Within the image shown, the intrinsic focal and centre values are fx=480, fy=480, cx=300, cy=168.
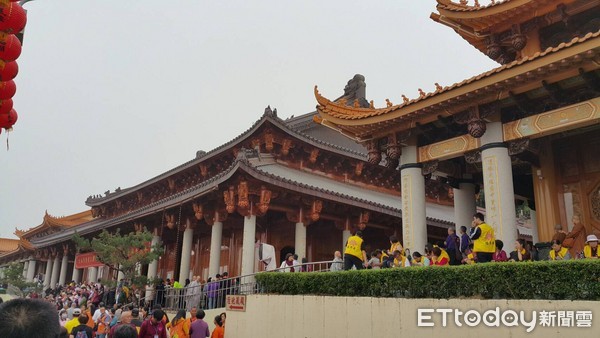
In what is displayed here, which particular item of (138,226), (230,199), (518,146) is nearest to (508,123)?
(518,146)

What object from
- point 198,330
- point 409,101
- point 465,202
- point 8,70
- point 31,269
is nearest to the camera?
point 8,70

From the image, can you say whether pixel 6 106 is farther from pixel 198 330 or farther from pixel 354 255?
pixel 354 255

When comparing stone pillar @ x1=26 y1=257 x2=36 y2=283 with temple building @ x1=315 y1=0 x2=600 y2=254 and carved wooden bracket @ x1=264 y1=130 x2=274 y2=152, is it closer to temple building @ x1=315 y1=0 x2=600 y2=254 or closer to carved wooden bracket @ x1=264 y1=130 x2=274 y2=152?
carved wooden bracket @ x1=264 y1=130 x2=274 y2=152

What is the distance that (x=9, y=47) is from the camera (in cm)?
631

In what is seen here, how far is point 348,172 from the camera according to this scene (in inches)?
803

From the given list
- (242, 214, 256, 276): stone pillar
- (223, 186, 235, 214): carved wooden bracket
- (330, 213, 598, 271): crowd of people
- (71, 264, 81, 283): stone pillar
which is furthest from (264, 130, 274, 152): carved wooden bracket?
(71, 264, 81, 283): stone pillar

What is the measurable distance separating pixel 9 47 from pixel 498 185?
882 centimetres

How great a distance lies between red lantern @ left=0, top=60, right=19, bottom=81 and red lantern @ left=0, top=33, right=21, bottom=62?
0.11m

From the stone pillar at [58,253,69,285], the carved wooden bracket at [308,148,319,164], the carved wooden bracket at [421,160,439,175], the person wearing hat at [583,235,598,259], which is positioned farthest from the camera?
the stone pillar at [58,253,69,285]

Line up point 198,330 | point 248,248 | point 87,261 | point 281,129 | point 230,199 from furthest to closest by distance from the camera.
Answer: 1. point 87,261
2. point 281,129
3. point 230,199
4. point 248,248
5. point 198,330

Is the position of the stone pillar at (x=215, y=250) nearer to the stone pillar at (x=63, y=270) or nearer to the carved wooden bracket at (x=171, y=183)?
the carved wooden bracket at (x=171, y=183)

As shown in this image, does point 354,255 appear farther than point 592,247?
Yes

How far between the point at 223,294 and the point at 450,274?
7331 millimetres

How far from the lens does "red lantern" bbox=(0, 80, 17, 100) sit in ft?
21.7
